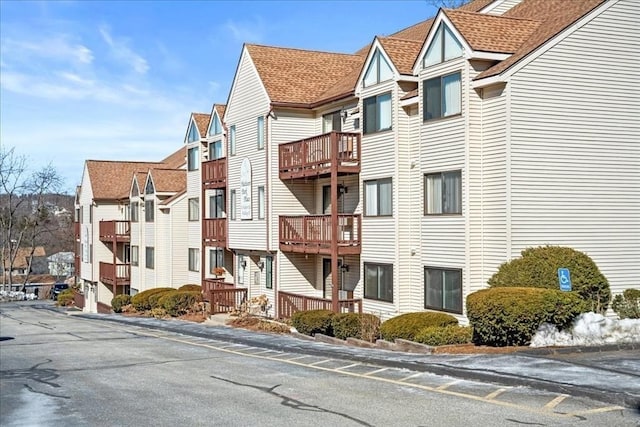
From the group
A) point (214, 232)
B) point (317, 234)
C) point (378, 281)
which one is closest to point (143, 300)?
point (214, 232)

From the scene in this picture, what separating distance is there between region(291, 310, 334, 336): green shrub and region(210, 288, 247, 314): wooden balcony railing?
33.4 feet

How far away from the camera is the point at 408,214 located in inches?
1024

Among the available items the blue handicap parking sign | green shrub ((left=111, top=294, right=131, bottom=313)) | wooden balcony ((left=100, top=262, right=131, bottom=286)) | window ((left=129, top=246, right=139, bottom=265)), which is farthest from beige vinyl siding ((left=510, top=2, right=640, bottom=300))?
wooden balcony ((left=100, top=262, right=131, bottom=286))

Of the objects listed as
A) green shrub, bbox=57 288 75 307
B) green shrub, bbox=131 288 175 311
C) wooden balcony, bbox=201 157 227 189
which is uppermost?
wooden balcony, bbox=201 157 227 189

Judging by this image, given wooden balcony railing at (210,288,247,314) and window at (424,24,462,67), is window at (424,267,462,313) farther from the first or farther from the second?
wooden balcony railing at (210,288,247,314)

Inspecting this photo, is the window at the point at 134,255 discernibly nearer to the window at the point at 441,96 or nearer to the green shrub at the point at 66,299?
the green shrub at the point at 66,299

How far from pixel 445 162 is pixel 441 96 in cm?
206

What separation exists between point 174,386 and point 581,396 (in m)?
8.24

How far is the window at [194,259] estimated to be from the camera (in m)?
47.1

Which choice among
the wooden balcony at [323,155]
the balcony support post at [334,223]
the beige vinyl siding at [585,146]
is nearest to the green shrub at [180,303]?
the wooden balcony at [323,155]

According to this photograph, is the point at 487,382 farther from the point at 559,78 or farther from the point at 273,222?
the point at 273,222

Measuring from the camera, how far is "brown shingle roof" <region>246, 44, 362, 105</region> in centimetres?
3394

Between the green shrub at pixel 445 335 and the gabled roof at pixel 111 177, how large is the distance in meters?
45.1

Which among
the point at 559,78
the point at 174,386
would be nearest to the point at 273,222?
the point at 559,78
